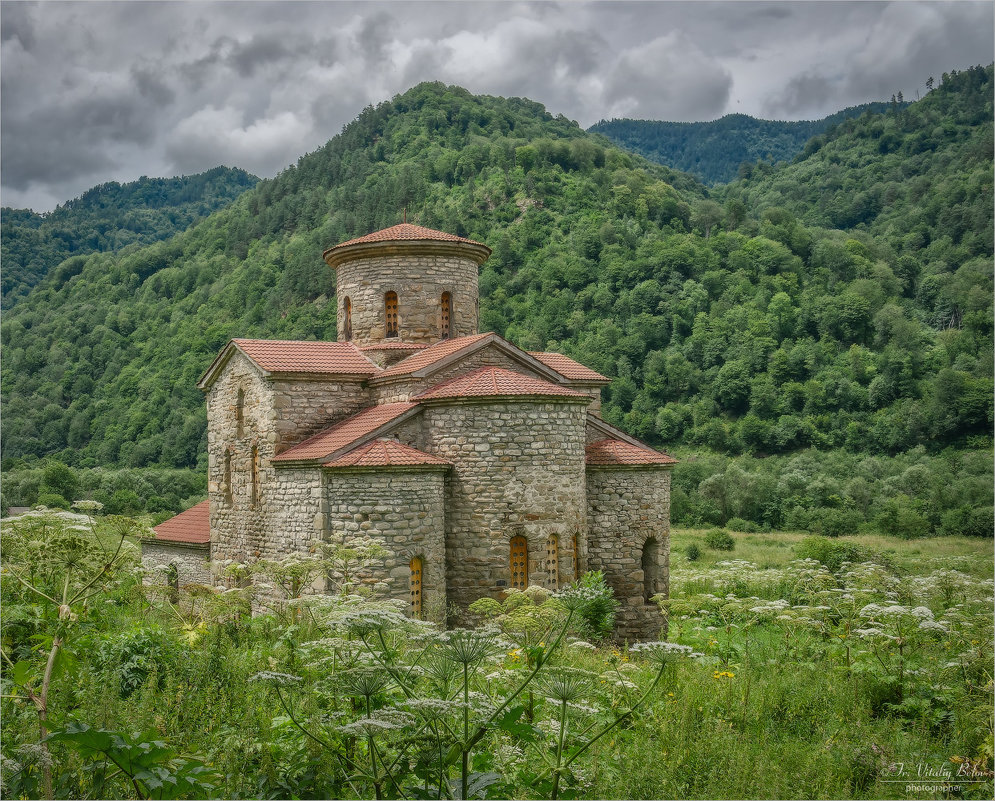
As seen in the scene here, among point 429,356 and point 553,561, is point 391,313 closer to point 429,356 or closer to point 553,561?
point 429,356

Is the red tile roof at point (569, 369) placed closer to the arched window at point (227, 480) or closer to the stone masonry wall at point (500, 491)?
the stone masonry wall at point (500, 491)

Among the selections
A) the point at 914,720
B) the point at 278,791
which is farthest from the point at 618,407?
the point at 278,791

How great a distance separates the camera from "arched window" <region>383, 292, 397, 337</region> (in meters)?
19.4

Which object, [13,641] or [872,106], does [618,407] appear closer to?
[13,641]

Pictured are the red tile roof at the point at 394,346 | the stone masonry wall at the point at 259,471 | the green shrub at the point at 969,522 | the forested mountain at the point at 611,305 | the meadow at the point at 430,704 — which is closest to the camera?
the meadow at the point at 430,704

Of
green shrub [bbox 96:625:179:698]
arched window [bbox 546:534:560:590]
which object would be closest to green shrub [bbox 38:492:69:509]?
green shrub [bbox 96:625:179:698]

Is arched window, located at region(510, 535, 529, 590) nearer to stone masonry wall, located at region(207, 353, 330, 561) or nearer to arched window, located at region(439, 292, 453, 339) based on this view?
stone masonry wall, located at region(207, 353, 330, 561)

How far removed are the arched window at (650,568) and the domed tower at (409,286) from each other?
633 cm

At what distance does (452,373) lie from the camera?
16594 mm

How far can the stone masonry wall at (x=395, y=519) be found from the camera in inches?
559

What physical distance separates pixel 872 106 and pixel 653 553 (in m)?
138

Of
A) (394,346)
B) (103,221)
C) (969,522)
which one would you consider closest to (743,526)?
(969,522)

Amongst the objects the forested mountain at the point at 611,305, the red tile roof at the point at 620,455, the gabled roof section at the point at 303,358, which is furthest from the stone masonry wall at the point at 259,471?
the forested mountain at the point at 611,305

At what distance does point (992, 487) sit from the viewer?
43719mm
